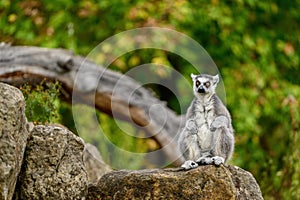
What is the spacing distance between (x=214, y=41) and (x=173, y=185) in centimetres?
739

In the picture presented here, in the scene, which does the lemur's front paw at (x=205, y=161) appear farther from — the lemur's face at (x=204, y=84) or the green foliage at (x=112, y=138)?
the green foliage at (x=112, y=138)

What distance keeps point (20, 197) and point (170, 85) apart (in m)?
7.15

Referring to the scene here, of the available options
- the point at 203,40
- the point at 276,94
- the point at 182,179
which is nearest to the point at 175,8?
the point at 203,40

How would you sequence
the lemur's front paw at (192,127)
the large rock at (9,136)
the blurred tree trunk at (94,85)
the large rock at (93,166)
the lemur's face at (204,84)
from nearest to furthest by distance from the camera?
the large rock at (9,136) < the lemur's front paw at (192,127) < the lemur's face at (204,84) < the large rock at (93,166) < the blurred tree trunk at (94,85)

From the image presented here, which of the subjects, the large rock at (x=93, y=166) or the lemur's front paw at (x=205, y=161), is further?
the large rock at (x=93, y=166)

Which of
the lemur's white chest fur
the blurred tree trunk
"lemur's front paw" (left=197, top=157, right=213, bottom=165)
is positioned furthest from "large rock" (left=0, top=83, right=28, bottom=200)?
the blurred tree trunk

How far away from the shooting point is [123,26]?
1220 cm

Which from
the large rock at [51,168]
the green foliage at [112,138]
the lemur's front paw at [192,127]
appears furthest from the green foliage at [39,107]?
the green foliage at [112,138]

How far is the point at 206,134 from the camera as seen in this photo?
20.0ft

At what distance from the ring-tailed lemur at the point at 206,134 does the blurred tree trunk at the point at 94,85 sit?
9.49 ft

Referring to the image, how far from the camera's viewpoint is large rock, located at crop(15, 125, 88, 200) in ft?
17.6

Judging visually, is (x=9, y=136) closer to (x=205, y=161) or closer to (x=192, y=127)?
(x=205, y=161)

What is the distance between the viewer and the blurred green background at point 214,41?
12.0 m

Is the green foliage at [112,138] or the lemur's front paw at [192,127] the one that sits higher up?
the green foliage at [112,138]
